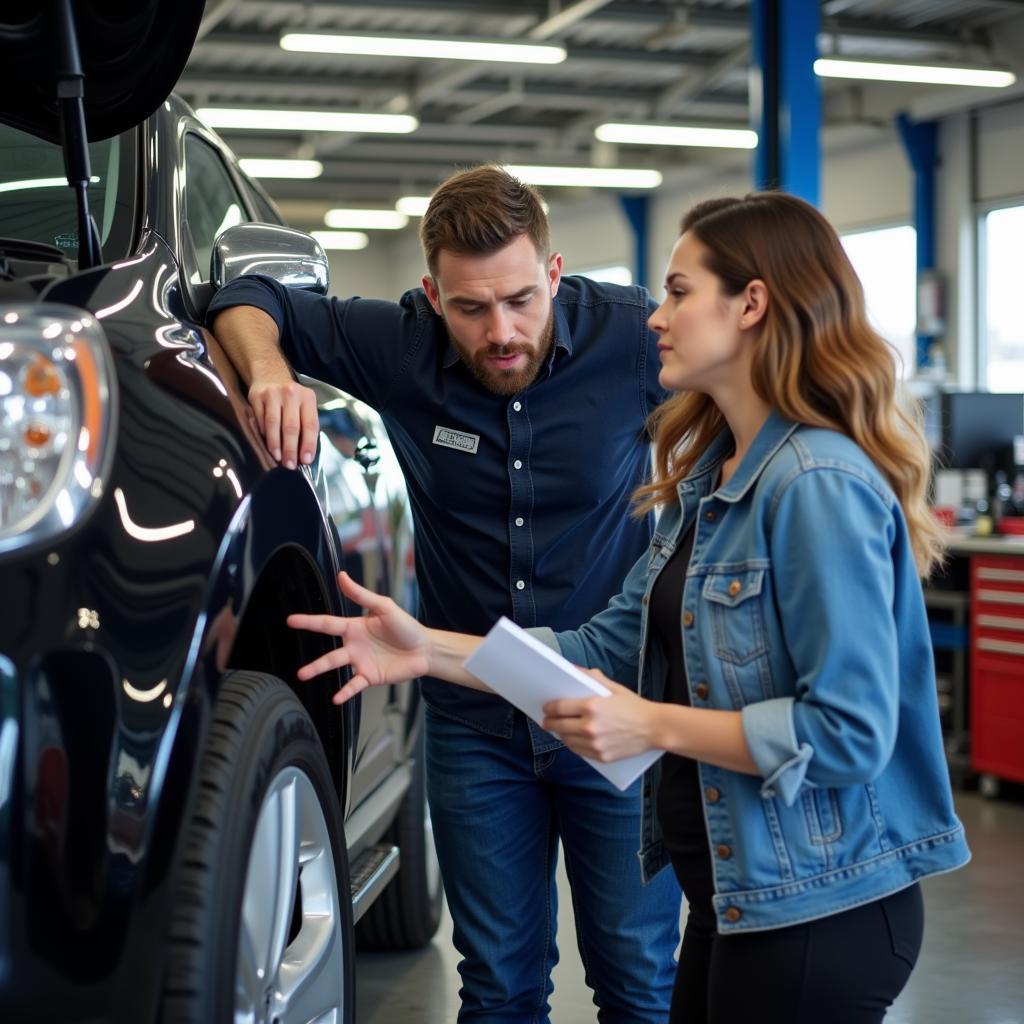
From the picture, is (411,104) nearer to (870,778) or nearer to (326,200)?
(326,200)

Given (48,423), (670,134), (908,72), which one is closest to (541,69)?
(670,134)

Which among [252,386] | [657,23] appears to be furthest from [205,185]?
[657,23]

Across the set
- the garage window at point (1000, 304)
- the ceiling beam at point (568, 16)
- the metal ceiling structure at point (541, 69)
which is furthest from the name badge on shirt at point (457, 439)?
the garage window at point (1000, 304)

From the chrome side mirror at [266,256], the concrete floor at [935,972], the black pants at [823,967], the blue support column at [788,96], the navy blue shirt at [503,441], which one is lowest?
the concrete floor at [935,972]

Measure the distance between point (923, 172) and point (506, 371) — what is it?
1151cm

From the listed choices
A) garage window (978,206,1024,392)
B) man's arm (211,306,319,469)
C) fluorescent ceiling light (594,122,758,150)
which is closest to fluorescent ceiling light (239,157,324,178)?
fluorescent ceiling light (594,122,758,150)

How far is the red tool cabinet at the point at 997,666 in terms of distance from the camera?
5504 mm

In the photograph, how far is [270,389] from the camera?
5.70ft

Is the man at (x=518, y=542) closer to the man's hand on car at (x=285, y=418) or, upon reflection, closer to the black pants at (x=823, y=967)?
the man's hand on car at (x=285, y=418)

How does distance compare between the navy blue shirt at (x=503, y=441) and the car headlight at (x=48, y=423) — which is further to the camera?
the navy blue shirt at (x=503, y=441)

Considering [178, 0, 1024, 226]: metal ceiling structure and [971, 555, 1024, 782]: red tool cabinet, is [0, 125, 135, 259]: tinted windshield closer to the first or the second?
[971, 555, 1024, 782]: red tool cabinet

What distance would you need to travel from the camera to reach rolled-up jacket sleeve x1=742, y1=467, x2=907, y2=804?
1.40 meters

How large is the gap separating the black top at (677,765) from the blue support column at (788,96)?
6.59 m

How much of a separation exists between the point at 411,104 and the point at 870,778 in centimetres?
1222
